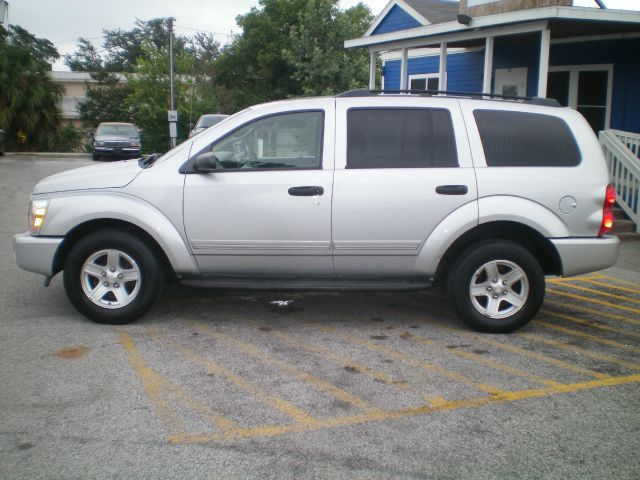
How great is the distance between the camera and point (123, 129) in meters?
29.9

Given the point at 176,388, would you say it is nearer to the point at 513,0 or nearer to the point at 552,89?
the point at 513,0

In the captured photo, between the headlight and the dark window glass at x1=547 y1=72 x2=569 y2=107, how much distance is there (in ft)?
37.8

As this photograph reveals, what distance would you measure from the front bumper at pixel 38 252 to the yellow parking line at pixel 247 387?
47.5 inches

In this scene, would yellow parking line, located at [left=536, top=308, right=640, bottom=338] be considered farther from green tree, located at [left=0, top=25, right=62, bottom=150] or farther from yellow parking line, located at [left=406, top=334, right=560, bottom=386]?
green tree, located at [left=0, top=25, right=62, bottom=150]

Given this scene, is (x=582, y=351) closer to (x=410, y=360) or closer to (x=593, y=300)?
(x=410, y=360)

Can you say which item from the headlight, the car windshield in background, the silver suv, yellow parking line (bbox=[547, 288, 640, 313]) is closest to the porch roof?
yellow parking line (bbox=[547, 288, 640, 313])

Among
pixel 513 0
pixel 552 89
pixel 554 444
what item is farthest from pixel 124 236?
pixel 552 89

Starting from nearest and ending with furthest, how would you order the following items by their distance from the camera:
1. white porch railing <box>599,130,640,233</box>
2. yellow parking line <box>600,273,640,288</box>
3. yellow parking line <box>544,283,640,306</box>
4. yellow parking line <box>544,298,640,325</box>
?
yellow parking line <box>544,298,640,325</box> < yellow parking line <box>544,283,640,306</box> < yellow parking line <box>600,273,640,288</box> < white porch railing <box>599,130,640,233</box>

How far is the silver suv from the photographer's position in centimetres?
546

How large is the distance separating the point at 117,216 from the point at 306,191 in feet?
5.17

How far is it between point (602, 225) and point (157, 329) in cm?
382

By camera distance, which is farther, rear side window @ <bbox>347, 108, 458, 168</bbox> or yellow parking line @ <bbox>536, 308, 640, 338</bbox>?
yellow parking line @ <bbox>536, 308, 640, 338</bbox>

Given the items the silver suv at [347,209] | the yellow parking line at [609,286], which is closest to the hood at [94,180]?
the silver suv at [347,209]

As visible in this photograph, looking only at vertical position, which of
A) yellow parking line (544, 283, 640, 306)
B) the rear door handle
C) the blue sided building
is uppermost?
the blue sided building
